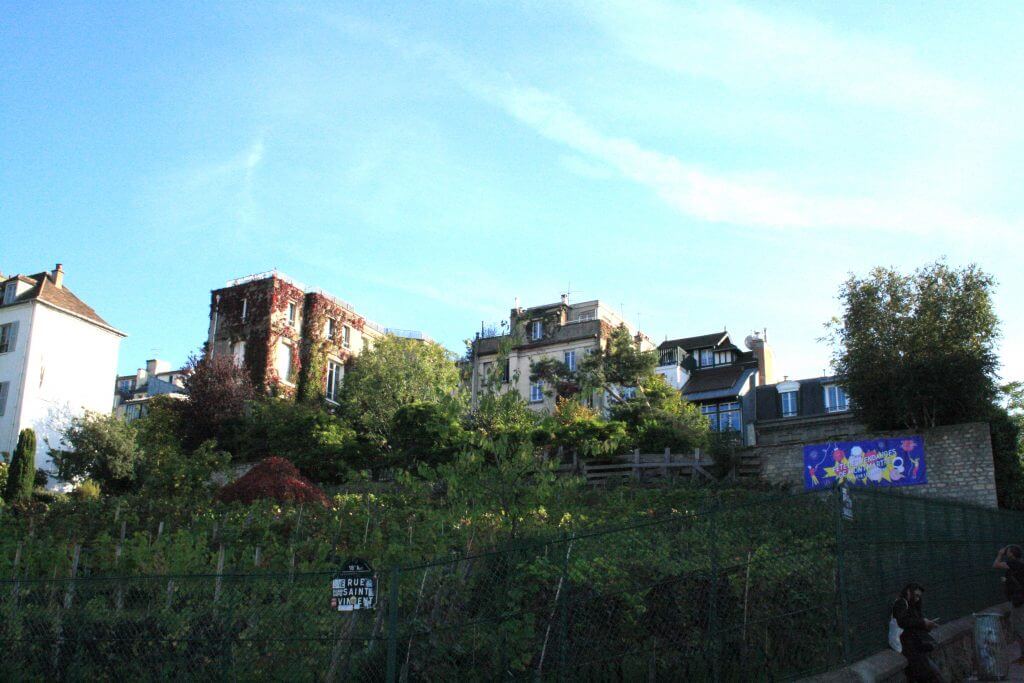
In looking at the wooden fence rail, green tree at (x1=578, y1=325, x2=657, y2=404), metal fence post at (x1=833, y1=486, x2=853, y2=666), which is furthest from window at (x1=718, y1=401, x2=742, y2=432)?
metal fence post at (x1=833, y1=486, x2=853, y2=666)

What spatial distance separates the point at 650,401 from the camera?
36.9 meters

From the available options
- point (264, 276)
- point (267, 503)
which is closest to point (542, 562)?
point (267, 503)

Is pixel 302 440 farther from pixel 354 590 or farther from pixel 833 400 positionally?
pixel 354 590

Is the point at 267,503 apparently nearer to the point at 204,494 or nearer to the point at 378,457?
the point at 204,494

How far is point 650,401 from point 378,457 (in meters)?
11.1

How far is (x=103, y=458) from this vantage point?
103 feet

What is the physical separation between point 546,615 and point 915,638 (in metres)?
3.39

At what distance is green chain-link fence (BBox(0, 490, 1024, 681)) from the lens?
7.91 metres

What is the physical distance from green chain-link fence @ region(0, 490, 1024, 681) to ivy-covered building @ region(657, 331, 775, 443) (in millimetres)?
32295

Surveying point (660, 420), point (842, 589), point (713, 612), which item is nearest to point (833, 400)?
point (660, 420)

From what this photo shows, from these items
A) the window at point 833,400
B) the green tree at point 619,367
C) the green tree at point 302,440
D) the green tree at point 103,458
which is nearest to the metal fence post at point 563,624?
the green tree at point 302,440

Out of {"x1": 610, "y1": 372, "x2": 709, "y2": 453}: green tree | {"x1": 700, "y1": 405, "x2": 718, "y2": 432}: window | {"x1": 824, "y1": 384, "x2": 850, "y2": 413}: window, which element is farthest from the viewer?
{"x1": 700, "y1": 405, "x2": 718, "y2": 432}: window

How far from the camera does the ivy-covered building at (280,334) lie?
142 ft

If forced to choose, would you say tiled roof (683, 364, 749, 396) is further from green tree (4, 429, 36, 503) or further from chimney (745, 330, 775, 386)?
green tree (4, 429, 36, 503)
